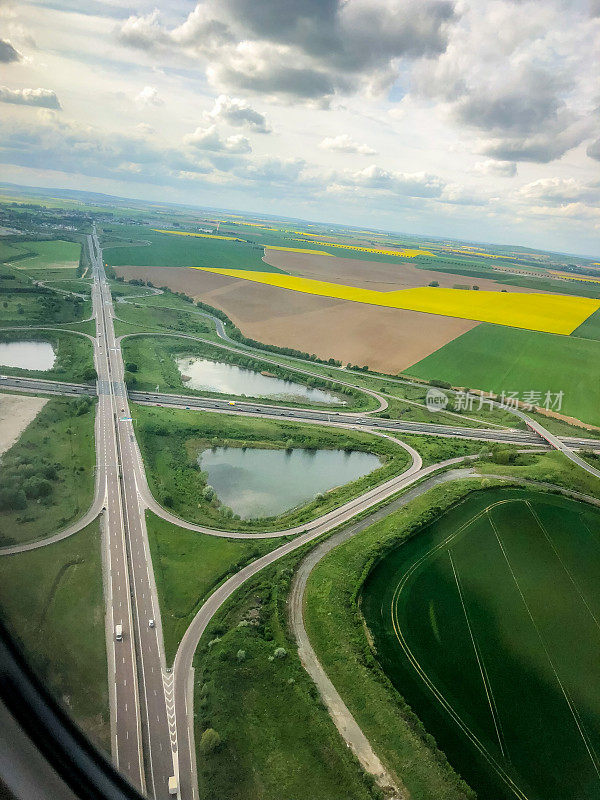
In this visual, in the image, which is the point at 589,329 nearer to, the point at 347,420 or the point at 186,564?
the point at 347,420

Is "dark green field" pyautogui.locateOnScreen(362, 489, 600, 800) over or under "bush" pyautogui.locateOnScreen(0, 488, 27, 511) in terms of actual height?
under

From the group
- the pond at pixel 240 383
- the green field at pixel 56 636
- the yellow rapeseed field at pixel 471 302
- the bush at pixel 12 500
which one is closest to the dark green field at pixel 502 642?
the green field at pixel 56 636

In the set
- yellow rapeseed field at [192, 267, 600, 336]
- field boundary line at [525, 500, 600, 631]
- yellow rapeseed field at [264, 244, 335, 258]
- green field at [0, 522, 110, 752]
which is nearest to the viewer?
green field at [0, 522, 110, 752]

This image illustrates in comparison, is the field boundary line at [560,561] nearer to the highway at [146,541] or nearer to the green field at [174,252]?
the highway at [146,541]

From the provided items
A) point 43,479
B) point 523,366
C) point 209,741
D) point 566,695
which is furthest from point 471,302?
point 43,479

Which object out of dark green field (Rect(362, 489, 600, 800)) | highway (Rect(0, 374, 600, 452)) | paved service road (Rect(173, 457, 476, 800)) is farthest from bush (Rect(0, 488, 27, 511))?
highway (Rect(0, 374, 600, 452))

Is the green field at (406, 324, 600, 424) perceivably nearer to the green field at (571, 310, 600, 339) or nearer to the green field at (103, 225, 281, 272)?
the green field at (571, 310, 600, 339)
